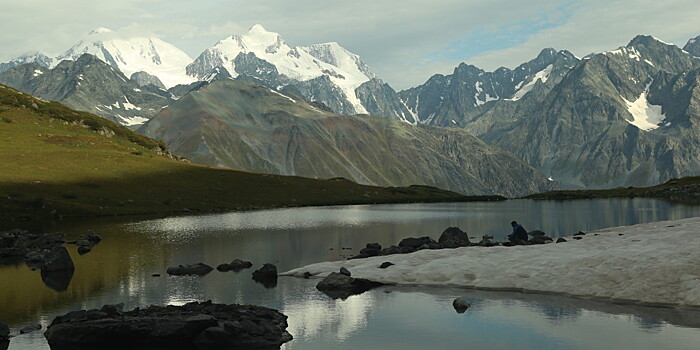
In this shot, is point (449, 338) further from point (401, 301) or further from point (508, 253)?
point (508, 253)

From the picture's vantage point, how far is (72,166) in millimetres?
151125

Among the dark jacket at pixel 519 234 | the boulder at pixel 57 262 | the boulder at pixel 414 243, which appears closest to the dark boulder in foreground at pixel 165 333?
the boulder at pixel 57 262

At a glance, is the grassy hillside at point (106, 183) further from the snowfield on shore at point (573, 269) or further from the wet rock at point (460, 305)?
the wet rock at point (460, 305)

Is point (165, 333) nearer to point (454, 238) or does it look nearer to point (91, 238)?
point (454, 238)

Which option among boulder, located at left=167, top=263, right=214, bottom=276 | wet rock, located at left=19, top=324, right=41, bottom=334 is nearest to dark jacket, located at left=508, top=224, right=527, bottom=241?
boulder, located at left=167, top=263, right=214, bottom=276

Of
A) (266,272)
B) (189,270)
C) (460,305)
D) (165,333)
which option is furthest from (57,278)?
(460,305)

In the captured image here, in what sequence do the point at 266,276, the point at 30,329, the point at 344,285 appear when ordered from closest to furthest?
1. the point at 30,329
2. the point at 344,285
3. the point at 266,276

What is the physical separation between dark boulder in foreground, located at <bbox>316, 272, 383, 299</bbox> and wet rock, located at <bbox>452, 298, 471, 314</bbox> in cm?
845

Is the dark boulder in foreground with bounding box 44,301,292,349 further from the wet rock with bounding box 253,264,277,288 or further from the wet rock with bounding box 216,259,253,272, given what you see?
the wet rock with bounding box 216,259,253,272

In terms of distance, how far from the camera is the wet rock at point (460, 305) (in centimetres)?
3559

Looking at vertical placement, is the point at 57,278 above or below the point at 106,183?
below

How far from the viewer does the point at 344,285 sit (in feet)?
144

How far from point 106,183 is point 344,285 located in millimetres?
113885

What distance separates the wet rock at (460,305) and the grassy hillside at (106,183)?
8649 centimetres
